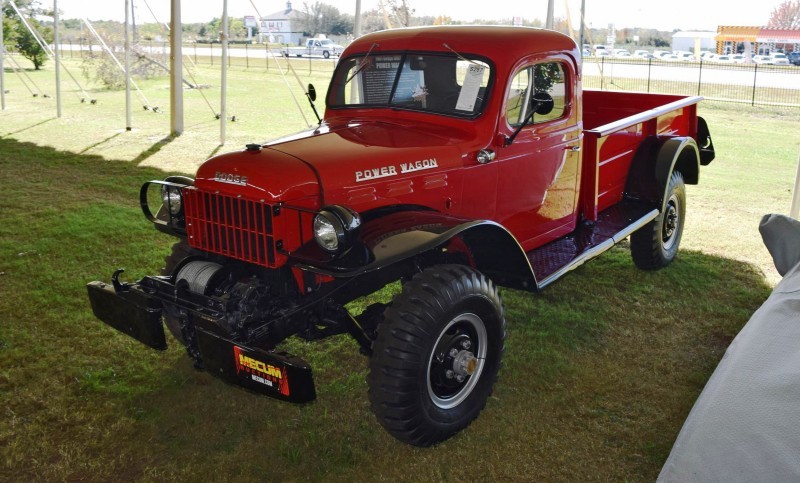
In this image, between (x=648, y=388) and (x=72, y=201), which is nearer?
(x=648, y=388)

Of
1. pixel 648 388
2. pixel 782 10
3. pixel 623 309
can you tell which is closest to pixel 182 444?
pixel 648 388

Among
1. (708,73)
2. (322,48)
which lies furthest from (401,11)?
(322,48)

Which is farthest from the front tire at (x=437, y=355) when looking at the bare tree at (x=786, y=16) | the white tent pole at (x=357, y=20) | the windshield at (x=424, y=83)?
the bare tree at (x=786, y=16)

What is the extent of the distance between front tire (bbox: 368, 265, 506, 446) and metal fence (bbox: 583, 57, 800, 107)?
13076mm

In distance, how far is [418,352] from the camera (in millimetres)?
3271

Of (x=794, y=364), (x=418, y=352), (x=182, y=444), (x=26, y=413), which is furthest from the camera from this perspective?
(x=26, y=413)

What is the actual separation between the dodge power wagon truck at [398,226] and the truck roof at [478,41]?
0.04ft

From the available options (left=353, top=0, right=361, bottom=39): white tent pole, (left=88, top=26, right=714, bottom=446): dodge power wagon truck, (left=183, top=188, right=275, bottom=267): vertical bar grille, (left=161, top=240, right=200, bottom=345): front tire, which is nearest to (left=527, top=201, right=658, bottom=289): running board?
(left=88, top=26, right=714, bottom=446): dodge power wagon truck

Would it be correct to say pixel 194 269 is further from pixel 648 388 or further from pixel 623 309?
pixel 623 309

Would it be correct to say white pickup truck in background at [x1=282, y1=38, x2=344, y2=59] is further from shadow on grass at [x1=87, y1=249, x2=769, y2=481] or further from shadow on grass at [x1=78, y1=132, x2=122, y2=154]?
shadow on grass at [x1=87, y1=249, x2=769, y2=481]

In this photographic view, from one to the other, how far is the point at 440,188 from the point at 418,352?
110 centimetres

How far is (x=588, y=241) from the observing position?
4969 mm

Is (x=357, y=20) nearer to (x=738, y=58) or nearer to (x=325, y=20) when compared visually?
(x=325, y=20)

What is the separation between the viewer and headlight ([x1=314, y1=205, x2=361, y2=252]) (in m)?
3.18
